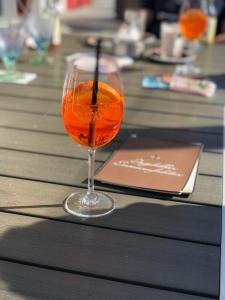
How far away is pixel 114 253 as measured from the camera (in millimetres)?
706

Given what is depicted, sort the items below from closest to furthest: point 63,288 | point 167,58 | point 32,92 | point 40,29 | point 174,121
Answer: point 63,288
point 174,121
point 32,92
point 40,29
point 167,58

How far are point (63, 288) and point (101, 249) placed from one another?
0.34ft

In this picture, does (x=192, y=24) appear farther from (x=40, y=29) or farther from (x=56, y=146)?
(x=56, y=146)

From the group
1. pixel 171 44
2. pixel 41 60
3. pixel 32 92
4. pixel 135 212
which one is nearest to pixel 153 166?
pixel 135 212

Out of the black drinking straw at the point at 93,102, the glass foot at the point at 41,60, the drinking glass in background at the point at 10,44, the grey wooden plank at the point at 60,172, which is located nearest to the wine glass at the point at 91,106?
the black drinking straw at the point at 93,102

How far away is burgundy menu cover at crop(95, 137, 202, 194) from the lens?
35.4 inches

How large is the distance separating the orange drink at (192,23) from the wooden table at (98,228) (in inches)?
30.1

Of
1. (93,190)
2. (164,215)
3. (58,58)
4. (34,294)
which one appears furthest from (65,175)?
(58,58)

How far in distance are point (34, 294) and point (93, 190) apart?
280 millimetres

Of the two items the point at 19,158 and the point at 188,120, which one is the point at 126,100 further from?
the point at 19,158

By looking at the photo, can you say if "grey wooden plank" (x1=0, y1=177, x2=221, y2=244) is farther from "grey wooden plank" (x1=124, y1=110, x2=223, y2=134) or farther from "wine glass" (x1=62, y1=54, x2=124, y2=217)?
"grey wooden plank" (x1=124, y1=110, x2=223, y2=134)

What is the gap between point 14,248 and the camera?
0.71 meters

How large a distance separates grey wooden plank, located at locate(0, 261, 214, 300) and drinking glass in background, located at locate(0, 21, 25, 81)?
102 centimetres

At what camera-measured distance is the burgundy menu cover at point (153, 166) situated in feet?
2.95
